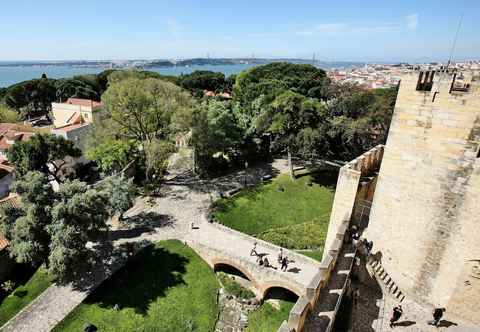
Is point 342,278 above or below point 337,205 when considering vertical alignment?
below

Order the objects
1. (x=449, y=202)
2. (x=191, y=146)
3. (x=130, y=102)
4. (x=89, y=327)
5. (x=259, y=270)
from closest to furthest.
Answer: (x=449, y=202), (x=89, y=327), (x=259, y=270), (x=130, y=102), (x=191, y=146)

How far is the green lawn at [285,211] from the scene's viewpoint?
22.6m

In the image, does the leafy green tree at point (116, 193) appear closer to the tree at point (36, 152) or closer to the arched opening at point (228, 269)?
the tree at point (36, 152)

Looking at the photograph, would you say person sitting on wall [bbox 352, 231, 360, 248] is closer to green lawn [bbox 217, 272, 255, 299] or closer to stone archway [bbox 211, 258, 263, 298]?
stone archway [bbox 211, 258, 263, 298]

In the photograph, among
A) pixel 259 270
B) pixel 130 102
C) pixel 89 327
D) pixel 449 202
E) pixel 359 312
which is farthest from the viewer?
pixel 130 102

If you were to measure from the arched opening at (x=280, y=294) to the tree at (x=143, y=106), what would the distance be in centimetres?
1668

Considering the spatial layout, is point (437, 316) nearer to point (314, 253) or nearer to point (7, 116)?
point (314, 253)

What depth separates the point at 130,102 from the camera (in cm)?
2778

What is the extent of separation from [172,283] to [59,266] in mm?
6644

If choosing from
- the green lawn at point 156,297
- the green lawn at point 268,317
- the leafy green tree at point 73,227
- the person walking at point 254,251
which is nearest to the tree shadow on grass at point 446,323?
the green lawn at point 268,317

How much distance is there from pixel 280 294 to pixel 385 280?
9.55 meters

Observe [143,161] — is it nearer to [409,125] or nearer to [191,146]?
[191,146]

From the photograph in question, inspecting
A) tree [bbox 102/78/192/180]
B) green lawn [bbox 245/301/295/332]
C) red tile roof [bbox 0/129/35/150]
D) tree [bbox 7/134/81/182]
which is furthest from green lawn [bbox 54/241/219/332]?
red tile roof [bbox 0/129/35/150]

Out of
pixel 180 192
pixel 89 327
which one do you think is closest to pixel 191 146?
pixel 180 192
